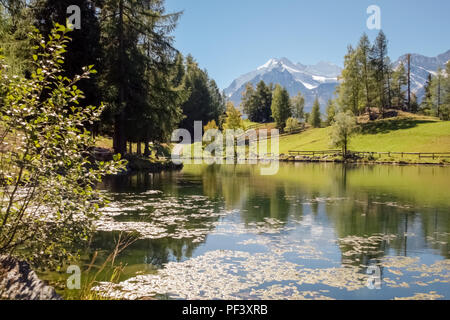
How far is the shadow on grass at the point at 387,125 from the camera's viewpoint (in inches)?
2948

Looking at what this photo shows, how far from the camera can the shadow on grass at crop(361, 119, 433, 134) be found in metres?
74.9

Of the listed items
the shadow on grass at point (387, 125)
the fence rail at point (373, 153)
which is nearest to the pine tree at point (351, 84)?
the shadow on grass at point (387, 125)

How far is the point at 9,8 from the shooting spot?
17.2 meters

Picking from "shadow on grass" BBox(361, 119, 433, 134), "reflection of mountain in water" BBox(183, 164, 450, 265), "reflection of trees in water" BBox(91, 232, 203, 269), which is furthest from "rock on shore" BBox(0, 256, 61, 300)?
"shadow on grass" BBox(361, 119, 433, 134)

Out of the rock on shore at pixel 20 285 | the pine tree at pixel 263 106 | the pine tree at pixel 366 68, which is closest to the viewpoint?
the rock on shore at pixel 20 285

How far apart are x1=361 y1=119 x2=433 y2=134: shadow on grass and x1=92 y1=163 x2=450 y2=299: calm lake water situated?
54834mm

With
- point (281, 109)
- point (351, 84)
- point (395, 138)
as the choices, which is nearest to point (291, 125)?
point (281, 109)

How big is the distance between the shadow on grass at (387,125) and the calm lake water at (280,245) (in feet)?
180

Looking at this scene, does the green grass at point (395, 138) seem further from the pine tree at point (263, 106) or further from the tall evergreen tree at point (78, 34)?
the pine tree at point (263, 106)

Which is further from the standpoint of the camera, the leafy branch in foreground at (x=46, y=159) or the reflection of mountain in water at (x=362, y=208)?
the reflection of mountain in water at (x=362, y=208)

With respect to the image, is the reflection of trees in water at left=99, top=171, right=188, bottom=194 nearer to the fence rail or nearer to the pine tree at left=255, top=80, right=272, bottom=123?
the fence rail

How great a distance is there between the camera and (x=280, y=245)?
1266cm
